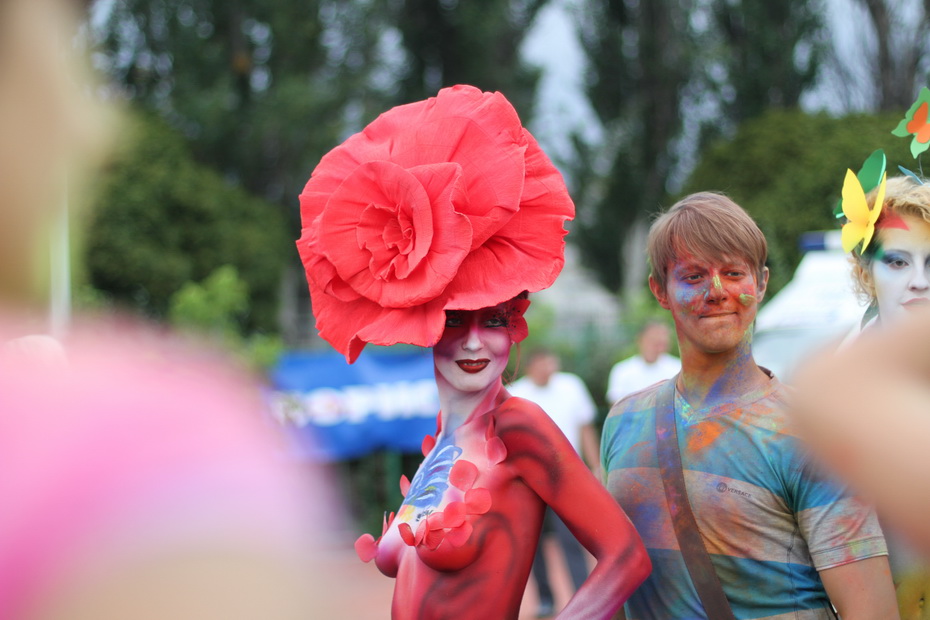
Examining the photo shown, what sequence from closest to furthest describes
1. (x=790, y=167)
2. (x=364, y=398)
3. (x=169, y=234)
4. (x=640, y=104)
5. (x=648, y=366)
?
(x=648, y=366) → (x=364, y=398) → (x=790, y=167) → (x=169, y=234) → (x=640, y=104)

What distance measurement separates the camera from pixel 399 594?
7.82 feet

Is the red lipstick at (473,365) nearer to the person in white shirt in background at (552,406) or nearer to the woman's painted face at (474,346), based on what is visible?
the woman's painted face at (474,346)

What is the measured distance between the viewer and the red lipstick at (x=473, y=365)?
7.92ft

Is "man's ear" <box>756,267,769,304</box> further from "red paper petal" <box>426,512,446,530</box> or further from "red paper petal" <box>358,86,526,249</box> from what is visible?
"red paper petal" <box>426,512,446,530</box>

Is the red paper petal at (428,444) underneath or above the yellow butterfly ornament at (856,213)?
underneath

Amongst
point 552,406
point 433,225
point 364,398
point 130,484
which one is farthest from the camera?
point 364,398

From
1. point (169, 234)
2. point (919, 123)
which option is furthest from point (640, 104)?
point (919, 123)

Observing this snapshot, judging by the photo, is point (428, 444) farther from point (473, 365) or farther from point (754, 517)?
point (754, 517)

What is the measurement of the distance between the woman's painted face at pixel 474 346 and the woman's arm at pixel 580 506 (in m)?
0.11

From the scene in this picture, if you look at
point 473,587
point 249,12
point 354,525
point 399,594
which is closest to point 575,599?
point 473,587

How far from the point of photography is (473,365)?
242 cm

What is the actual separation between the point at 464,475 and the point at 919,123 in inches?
62.0

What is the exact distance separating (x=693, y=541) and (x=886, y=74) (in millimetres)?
18999

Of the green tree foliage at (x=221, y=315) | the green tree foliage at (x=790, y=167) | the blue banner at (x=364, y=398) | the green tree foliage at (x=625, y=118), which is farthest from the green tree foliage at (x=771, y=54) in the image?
the green tree foliage at (x=221, y=315)
